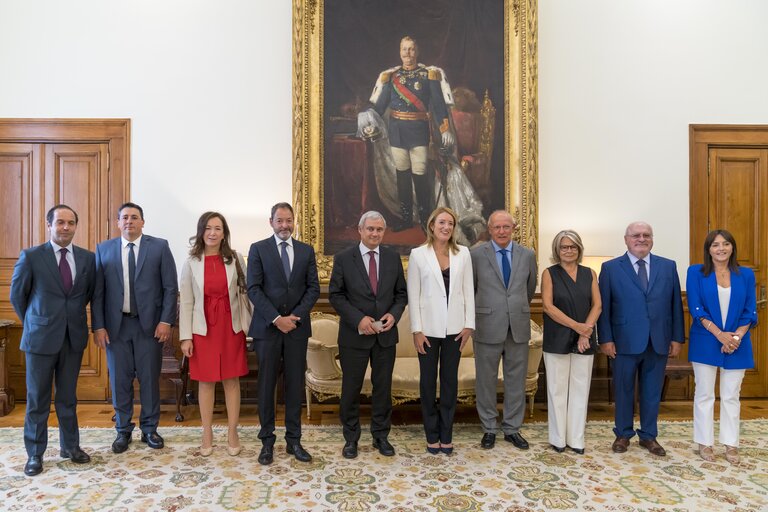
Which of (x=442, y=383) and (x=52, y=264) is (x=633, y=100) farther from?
(x=52, y=264)

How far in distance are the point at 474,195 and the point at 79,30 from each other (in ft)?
14.7

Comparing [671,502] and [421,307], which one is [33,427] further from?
[671,502]

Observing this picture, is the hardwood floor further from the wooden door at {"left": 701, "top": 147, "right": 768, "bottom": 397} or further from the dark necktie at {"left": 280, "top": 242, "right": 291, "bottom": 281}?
the dark necktie at {"left": 280, "top": 242, "right": 291, "bottom": 281}

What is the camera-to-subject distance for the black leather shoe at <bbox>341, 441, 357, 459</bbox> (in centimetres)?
366

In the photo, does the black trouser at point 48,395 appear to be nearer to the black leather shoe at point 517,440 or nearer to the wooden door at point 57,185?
the wooden door at point 57,185

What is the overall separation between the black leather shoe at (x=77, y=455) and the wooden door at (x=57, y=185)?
6.03ft

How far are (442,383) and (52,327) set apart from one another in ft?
9.11

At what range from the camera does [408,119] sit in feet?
17.5

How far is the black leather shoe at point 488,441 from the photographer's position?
3.89 m

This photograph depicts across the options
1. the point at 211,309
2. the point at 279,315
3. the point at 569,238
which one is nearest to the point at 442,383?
the point at 279,315

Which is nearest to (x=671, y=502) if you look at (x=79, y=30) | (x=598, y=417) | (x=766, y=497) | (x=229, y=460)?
(x=766, y=497)

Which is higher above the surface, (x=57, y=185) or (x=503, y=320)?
(x=57, y=185)

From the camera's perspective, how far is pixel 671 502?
9.91 ft

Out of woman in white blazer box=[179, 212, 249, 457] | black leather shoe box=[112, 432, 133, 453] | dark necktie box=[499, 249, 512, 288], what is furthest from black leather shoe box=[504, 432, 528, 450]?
black leather shoe box=[112, 432, 133, 453]
